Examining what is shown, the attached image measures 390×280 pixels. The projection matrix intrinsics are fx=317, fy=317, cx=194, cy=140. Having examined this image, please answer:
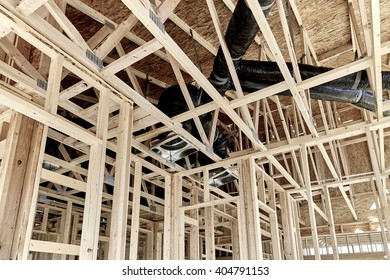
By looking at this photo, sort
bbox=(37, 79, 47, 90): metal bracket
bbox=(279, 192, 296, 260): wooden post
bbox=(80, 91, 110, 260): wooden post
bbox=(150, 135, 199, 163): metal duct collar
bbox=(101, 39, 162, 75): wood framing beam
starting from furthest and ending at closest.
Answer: bbox=(279, 192, 296, 260): wooden post, bbox=(150, 135, 199, 163): metal duct collar, bbox=(37, 79, 47, 90): metal bracket, bbox=(101, 39, 162, 75): wood framing beam, bbox=(80, 91, 110, 260): wooden post

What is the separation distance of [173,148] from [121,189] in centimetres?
146

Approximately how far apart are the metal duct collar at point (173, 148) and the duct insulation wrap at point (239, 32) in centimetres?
116

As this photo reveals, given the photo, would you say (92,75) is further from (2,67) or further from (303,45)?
(303,45)

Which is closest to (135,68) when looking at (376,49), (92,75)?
(92,75)

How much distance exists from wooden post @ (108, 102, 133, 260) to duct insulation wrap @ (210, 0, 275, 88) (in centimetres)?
117

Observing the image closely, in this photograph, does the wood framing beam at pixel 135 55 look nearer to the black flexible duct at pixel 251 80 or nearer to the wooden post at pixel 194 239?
the black flexible duct at pixel 251 80

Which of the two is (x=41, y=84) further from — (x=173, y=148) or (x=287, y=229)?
(x=287, y=229)

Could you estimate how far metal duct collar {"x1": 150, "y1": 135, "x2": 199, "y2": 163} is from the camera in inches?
170

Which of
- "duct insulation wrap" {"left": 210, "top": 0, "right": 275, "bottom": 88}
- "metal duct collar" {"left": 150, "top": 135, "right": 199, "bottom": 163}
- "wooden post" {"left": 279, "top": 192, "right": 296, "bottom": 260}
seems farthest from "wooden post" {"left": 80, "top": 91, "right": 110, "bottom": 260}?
"wooden post" {"left": 279, "top": 192, "right": 296, "bottom": 260}

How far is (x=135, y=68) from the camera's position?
16.0 ft

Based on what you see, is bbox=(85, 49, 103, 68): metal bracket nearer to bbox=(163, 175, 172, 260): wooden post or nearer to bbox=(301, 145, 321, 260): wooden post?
bbox=(163, 175, 172, 260): wooden post

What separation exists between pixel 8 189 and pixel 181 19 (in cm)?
273

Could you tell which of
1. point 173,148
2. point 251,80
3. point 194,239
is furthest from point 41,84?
point 194,239

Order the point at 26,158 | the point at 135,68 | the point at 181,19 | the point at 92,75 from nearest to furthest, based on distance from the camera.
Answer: the point at 26,158 < the point at 92,75 < the point at 181,19 < the point at 135,68
